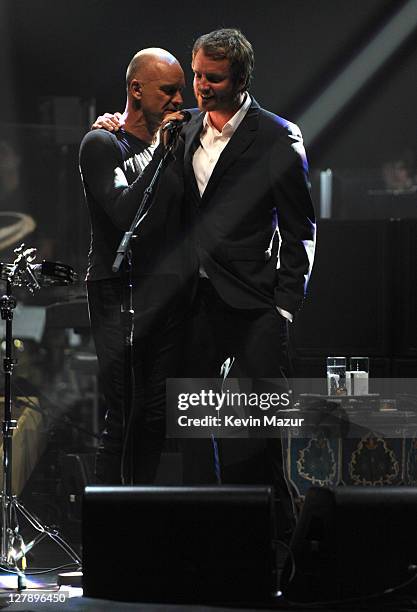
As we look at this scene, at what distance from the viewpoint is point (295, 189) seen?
3783 millimetres

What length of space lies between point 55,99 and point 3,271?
2.94 feet

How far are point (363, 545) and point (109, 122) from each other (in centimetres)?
168

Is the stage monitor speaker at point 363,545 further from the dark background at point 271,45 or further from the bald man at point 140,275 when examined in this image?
the dark background at point 271,45

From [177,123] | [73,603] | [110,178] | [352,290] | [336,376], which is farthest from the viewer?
[352,290]

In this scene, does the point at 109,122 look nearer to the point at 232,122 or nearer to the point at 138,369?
the point at 232,122

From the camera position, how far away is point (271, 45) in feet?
13.0

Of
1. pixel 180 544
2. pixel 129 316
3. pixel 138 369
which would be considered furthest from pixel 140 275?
pixel 180 544

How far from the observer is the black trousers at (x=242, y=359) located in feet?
12.4

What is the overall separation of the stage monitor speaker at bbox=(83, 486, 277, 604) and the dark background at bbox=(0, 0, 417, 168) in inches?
59.8

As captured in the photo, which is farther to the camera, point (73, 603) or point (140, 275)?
point (140, 275)

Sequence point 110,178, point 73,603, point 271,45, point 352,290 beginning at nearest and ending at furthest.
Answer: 1. point 73,603
2. point 110,178
3. point 271,45
4. point 352,290

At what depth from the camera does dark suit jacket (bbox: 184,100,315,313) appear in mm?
3766

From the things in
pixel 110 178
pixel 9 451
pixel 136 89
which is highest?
pixel 136 89

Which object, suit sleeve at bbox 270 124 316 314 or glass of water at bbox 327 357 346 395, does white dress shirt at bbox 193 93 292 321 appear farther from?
glass of water at bbox 327 357 346 395
